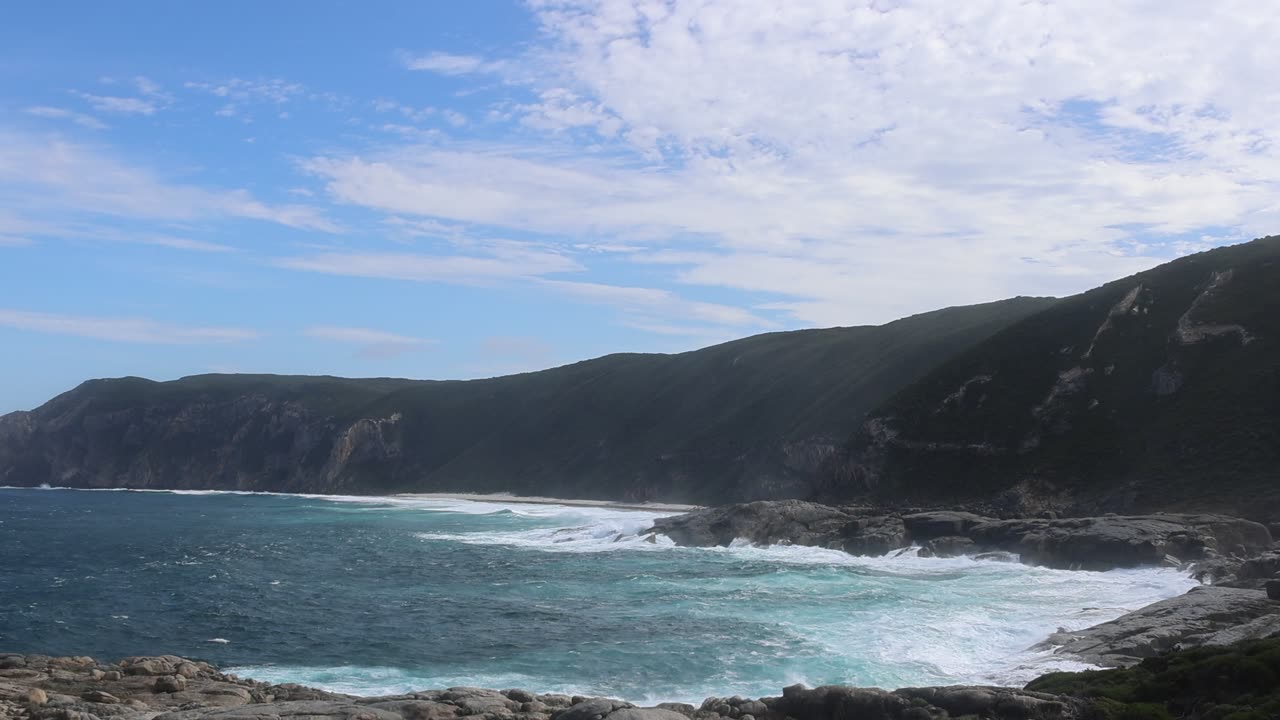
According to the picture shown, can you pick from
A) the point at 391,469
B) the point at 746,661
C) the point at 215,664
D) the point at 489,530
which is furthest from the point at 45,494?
the point at 746,661

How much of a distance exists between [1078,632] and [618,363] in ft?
397

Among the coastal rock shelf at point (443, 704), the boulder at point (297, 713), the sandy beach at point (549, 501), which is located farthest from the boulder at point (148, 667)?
the sandy beach at point (549, 501)

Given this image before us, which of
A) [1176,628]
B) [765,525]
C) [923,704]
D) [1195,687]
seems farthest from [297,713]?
[765,525]

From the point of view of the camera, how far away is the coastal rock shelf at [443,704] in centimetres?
1546

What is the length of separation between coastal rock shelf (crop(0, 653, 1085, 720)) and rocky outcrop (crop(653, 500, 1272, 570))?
75.0 feet

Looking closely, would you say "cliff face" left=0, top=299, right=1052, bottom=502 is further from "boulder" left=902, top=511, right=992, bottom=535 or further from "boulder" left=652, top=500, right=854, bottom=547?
"boulder" left=902, top=511, right=992, bottom=535

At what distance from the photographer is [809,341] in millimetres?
117062

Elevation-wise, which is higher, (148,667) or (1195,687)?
(1195,687)

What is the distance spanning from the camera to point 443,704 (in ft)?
55.4

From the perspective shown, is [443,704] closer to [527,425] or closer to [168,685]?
[168,685]

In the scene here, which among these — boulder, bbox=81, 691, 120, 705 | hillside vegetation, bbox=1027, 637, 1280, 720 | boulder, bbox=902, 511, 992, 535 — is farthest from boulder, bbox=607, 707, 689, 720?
boulder, bbox=902, 511, 992, 535

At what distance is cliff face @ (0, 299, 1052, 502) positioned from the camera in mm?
93312

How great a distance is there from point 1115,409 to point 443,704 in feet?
189

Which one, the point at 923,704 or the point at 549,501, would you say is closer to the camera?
the point at 923,704
